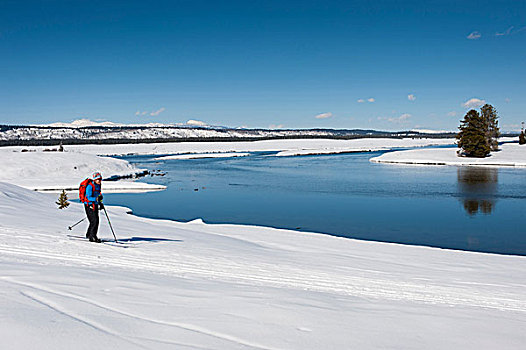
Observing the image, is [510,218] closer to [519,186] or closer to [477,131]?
[519,186]

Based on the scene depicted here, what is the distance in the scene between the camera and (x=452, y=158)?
Answer: 4575cm

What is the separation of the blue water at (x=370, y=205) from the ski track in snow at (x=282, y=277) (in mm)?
5679

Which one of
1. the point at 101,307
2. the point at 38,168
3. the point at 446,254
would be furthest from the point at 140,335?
the point at 38,168

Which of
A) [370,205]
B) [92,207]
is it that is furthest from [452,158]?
[92,207]

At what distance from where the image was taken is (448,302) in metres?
A: 5.62

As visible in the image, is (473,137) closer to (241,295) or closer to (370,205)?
(370,205)

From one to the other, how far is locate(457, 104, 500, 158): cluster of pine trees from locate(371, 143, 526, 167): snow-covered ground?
1.18m

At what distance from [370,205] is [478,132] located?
1284 inches

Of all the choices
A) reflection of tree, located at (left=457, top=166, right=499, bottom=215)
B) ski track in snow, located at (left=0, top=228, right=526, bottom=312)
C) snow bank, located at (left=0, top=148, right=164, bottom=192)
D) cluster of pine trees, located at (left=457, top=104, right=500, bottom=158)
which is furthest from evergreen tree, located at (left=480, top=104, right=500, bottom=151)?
ski track in snow, located at (left=0, top=228, right=526, bottom=312)

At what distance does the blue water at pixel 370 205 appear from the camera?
43.7ft

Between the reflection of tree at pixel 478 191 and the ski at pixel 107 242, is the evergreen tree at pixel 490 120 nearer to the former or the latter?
the reflection of tree at pixel 478 191

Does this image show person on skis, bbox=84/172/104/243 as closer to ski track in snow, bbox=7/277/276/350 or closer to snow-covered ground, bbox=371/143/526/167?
ski track in snow, bbox=7/277/276/350

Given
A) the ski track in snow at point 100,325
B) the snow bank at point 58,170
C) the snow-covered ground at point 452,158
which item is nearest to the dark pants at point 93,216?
the ski track in snow at point 100,325

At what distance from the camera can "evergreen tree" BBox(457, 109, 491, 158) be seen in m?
45.4
